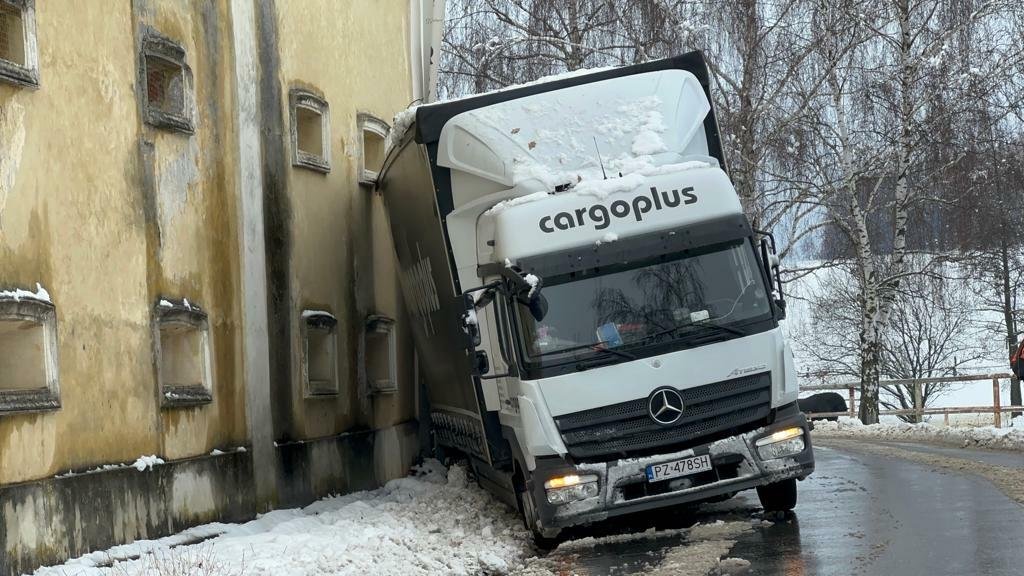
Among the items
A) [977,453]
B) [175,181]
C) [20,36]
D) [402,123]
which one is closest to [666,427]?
[402,123]

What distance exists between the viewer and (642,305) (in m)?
11.4

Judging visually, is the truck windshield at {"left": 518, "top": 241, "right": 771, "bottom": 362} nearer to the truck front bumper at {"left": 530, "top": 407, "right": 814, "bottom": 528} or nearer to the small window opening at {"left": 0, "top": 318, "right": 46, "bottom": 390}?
the truck front bumper at {"left": 530, "top": 407, "right": 814, "bottom": 528}

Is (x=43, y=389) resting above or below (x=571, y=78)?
below

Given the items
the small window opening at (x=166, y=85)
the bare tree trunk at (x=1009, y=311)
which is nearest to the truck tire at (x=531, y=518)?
the small window opening at (x=166, y=85)

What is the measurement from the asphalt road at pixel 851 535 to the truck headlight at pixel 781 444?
588mm

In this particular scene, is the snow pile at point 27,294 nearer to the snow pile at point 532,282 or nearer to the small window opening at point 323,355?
the snow pile at point 532,282

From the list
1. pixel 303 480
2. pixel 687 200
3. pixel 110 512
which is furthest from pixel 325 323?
pixel 687 200

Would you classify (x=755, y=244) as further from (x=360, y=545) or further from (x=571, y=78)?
(x=360, y=545)

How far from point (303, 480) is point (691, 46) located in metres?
14.9

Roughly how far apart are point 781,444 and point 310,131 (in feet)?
28.2

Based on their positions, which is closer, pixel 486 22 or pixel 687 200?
pixel 687 200

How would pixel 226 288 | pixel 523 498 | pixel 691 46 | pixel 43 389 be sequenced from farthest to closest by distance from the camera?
pixel 691 46 → pixel 226 288 → pixel 523 498 → pixel 43 389

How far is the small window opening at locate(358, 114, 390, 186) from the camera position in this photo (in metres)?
19.0

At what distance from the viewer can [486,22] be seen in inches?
1132
